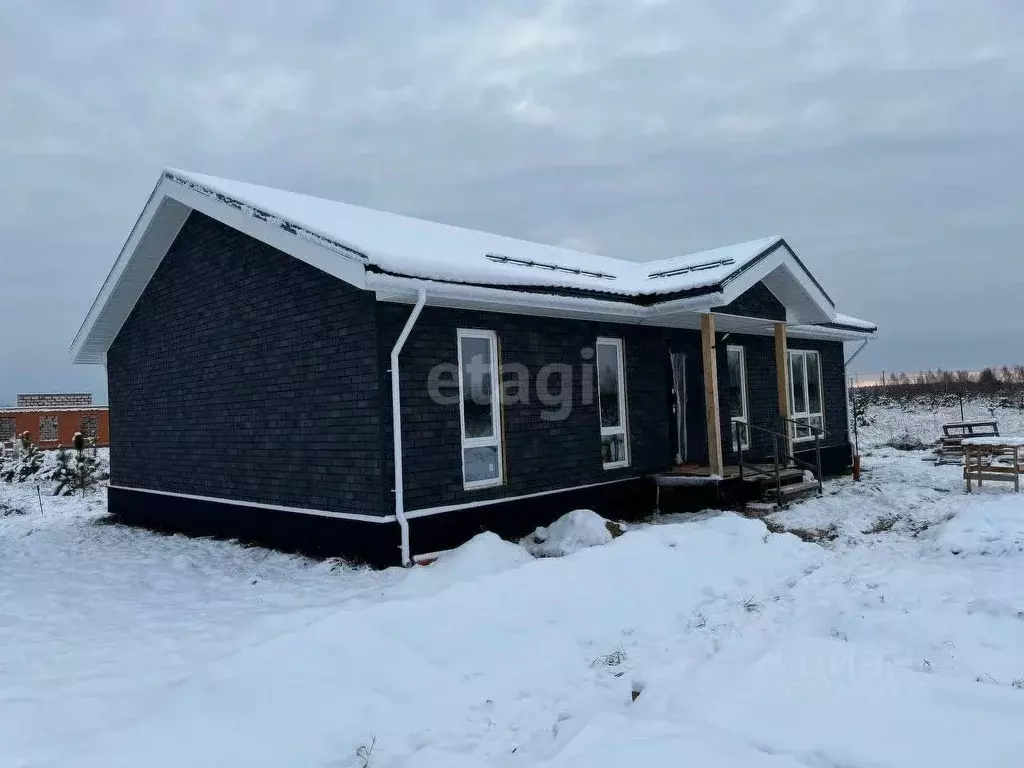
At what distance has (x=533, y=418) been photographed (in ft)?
30.3

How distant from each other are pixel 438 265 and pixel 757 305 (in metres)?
6.41

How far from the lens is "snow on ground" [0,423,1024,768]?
3508mm

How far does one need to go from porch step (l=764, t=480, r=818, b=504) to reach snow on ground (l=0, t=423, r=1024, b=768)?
2.63 metres

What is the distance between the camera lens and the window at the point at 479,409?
27.8 feet

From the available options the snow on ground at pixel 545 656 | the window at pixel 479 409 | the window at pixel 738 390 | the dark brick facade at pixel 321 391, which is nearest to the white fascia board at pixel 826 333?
the window at pixel 738 390

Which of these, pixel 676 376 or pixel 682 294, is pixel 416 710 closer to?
pixel 682 294

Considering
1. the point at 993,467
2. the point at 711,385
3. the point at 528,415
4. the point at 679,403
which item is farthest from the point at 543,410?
the point at 993,467

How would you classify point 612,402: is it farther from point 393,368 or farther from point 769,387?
point 769,387

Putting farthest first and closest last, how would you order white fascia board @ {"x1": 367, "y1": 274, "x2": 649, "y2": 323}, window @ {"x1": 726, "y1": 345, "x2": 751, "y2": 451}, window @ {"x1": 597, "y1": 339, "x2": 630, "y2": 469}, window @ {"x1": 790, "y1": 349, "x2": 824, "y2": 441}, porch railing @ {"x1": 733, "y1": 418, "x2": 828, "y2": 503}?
window @ {"x1": 790, "y1": 349, "x2": 824, "y2": 441}, window @ {"x1": 726, "y1": 345, "x2": 751, "y2": 451}, porch railing @ {"x1": 733, "y1": 418, "x2": 828, "y2": 503}, window @ {"x1": 597, "y1": 339, "x2": 630, "y2": 469}, white fascia board @ {"x1": 367, "y1": 274, "x2": 649, "y2": 323}

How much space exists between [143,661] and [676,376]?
9126 mm

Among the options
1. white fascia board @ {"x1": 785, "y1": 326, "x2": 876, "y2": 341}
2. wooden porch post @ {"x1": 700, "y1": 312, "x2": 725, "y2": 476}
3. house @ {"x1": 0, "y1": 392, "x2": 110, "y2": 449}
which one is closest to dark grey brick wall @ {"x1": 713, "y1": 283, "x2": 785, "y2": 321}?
wooden porch post @ {"x1": 700, "y1": 312, "x2": 725, "y2": 476}

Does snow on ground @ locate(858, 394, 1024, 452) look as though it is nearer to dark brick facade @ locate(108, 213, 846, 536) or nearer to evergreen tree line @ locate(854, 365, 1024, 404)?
evergreen tree line @ locate(854, 365, 1024, 404)

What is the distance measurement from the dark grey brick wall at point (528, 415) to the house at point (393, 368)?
0.10 ft

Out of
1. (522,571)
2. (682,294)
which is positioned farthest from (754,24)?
(522,571)
